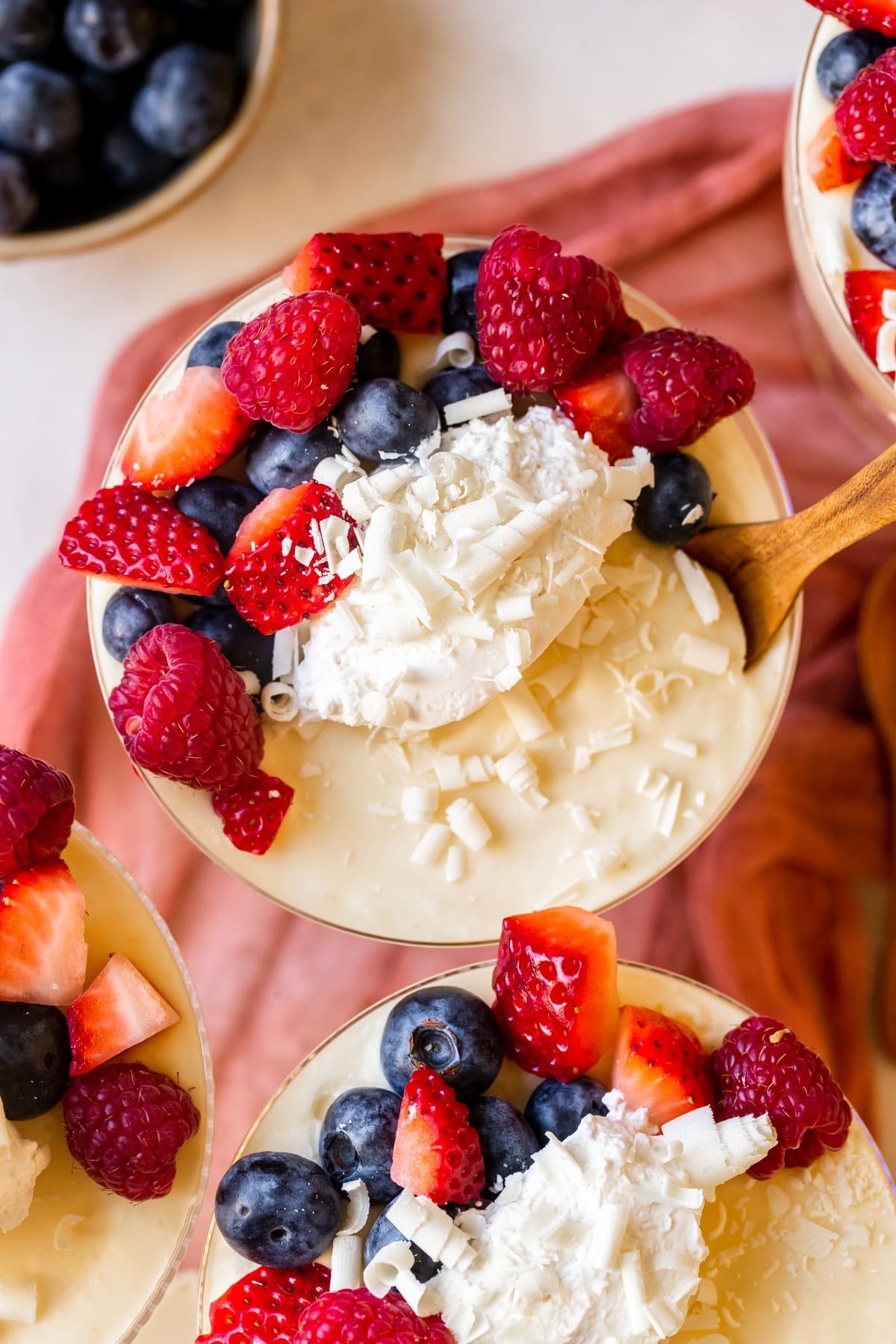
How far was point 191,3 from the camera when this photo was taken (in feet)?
5.59

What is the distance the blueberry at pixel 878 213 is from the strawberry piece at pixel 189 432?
77 cm

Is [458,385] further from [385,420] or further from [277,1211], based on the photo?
[277,1211]

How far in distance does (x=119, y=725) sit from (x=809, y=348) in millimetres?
1234

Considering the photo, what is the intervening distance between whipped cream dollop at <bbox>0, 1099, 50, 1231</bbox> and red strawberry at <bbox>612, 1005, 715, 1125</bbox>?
579 millimetres

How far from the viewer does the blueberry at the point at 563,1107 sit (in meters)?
1.24

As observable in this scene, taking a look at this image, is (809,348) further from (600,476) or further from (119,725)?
(119,725)

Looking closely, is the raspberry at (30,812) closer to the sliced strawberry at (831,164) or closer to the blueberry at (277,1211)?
the blueberry at (277,1211)

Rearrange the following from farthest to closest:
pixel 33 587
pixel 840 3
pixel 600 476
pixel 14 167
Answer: pixel 33 587 < pixel 14 167 < pixel 840 3 < pixel 600 476

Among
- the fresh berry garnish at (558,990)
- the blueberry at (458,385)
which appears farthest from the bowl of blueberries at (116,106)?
the fresh berry garnish at (558,990)

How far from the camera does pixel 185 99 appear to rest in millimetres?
1662

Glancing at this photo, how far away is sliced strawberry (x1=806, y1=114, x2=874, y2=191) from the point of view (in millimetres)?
1484

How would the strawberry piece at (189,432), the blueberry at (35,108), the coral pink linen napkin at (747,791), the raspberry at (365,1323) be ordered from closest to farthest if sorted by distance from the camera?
the raspberry at (365,1323), the strawberry piece at (189,432), the blueberry at (35,108), the coral pink linen napkin at (747,791)

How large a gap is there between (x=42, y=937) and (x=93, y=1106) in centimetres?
17

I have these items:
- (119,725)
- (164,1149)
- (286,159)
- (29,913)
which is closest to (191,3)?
(286,159)
